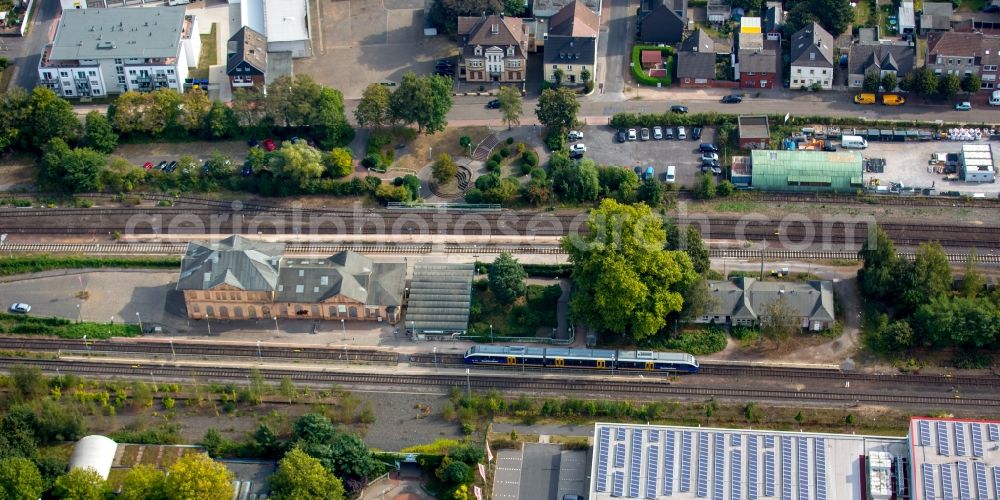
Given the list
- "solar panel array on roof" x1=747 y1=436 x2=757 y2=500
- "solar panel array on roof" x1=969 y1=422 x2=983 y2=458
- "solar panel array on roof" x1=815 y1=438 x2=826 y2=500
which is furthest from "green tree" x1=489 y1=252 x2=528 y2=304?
"solar panel array on roof" x1=969 y1=422 x2=983 y2=458

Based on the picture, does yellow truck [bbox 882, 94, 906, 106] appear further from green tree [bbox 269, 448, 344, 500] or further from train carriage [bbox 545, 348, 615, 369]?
green tree [bbox 269, 448, 344, 500]

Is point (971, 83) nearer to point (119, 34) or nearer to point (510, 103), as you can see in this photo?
point (510, 103)

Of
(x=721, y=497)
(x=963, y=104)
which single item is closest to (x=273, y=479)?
(x=721, y=497)

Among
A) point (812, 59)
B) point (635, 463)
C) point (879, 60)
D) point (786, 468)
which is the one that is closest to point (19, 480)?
point (635, 463)

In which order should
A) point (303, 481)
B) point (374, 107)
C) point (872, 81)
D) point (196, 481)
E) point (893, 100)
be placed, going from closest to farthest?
point (196, 481), point (303, 481), point (374, 107), point (872, 81), point (893, 100)

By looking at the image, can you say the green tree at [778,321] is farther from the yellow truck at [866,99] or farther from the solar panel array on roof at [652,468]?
the yellow truck at [866,99]

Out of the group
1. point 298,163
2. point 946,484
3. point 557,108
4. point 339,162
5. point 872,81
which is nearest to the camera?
point 946,484

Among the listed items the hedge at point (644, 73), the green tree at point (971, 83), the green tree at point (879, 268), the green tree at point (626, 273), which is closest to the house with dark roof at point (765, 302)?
the green tree at point (879, 268)
